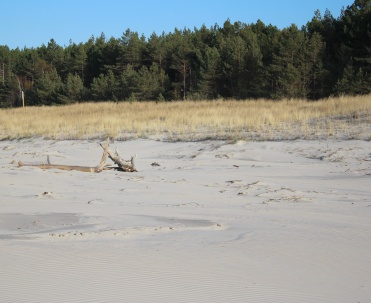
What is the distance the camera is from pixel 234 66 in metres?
44.2

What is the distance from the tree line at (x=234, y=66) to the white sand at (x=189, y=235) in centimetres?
2366

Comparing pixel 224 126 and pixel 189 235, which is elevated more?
pixel 224 126

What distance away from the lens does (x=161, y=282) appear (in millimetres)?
3957

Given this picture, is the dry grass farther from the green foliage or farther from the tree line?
the green foliage

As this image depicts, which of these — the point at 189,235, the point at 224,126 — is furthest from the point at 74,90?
the point at 189,235

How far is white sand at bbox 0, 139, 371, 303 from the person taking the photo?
12.5 ft

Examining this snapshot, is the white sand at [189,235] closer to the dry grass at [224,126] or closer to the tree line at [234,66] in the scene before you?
the dry grass at [224,126]

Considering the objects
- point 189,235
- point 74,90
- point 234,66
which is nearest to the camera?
point 189,235

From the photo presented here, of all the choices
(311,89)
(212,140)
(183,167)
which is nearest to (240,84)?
(311,89)

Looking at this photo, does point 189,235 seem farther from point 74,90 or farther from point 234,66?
point 74,90

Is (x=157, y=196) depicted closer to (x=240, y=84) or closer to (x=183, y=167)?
(x=183, y=167)

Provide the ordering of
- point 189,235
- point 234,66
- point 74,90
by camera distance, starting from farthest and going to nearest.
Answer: point 74,90, point 234,66, point 189,235

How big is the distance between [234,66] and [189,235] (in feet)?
131

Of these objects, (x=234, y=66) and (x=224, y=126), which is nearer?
(x=224, y=126)
